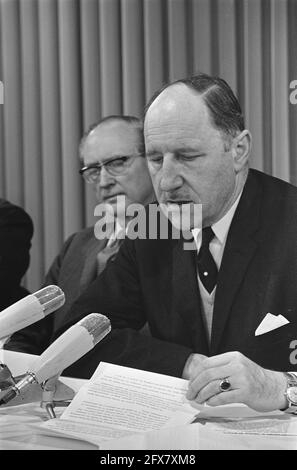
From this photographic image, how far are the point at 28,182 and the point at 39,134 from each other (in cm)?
15

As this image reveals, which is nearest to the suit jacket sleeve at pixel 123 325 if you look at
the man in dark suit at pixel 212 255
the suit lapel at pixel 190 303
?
the man in dark suit at pixel 212 255

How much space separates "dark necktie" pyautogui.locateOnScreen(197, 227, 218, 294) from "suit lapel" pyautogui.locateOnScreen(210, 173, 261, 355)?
0.03 metres

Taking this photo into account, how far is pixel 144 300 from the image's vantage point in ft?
4.42

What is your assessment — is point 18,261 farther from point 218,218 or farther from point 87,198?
point 218,218

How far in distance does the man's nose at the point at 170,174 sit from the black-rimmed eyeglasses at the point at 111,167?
23.0 inches

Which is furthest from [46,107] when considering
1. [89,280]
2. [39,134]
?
[89,280]

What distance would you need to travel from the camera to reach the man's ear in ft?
4.21

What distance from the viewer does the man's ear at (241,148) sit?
128cm

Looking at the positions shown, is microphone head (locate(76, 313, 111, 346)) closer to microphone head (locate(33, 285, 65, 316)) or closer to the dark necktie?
microphone head (locate(33, 285, 65, 316))

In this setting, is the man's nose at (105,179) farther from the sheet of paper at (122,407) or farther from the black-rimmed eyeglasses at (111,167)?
the sheet of paper at (122,407)

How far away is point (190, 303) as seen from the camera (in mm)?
1274

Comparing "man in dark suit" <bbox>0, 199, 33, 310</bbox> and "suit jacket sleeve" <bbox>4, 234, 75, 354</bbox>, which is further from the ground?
"man in dark suit" <bbox>0, 199, 33, 310</bbox>

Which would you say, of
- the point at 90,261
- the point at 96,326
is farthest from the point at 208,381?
the point at 90,261

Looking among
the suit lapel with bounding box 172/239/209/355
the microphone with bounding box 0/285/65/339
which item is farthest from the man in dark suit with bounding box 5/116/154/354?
the microphone with bounding box 0/285/65/339
